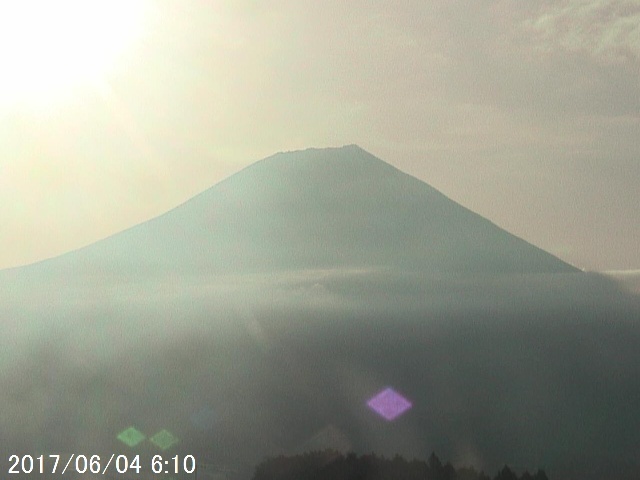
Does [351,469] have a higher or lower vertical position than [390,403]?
lower

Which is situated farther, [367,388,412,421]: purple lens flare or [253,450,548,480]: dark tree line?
[367,388,412,421]: purple lens flare

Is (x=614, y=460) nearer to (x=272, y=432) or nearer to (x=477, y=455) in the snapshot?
(x=477, y=455)

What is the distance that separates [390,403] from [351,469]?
4576 centimetres

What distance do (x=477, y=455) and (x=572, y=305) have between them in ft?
175

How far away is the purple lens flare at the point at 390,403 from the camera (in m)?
62.3

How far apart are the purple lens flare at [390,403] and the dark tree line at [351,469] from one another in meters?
33.7

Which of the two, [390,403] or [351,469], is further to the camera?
[390,403]

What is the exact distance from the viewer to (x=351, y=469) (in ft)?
75.7

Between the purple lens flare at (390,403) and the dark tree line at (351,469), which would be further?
the purple lens flare at (390,403)

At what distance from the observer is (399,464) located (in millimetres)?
26281

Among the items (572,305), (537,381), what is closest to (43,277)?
(537,381)

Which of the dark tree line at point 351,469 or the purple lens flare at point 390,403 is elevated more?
the purple lens flare at point 390,403

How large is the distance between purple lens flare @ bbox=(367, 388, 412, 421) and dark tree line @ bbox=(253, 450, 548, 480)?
111 ft

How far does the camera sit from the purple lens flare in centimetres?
6234
